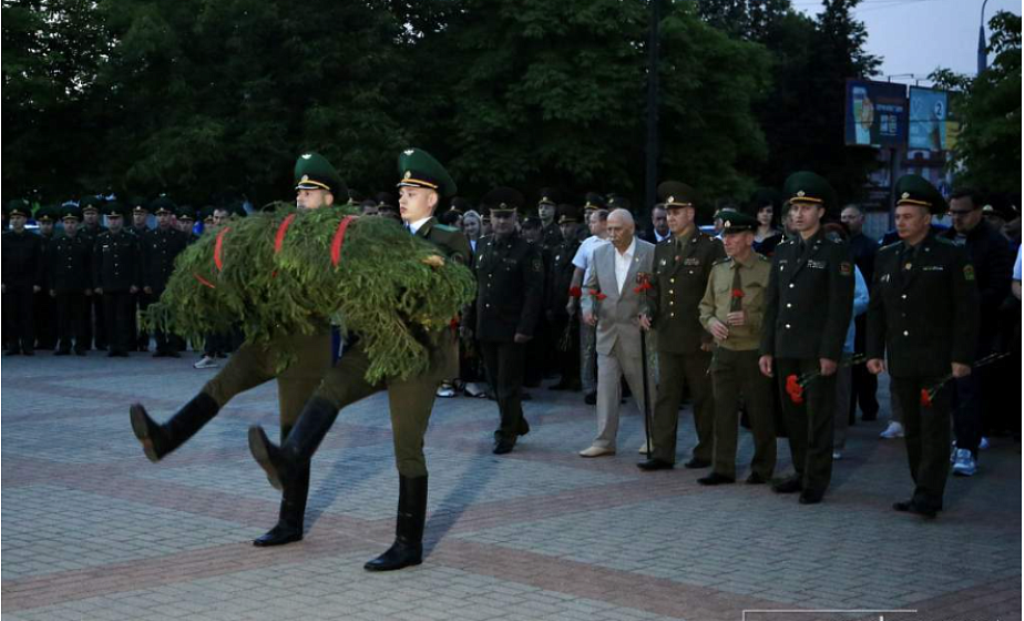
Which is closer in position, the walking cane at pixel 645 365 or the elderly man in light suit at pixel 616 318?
the walking cane at pixel 645 365

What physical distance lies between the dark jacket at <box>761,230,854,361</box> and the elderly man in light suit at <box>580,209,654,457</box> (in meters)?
1.99

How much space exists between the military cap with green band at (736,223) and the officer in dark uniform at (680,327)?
571 millimetres

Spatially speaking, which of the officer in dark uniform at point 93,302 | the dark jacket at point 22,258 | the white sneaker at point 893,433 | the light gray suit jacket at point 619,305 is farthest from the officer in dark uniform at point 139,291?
the white sneaker at point 893,433

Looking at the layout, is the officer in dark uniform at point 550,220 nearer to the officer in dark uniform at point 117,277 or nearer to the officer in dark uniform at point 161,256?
the officer in dark uniform at point 161,256

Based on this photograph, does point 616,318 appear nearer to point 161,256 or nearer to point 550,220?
point 550,220

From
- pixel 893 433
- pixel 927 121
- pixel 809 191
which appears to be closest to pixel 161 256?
pixel 893 433

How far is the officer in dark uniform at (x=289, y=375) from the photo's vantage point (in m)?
7.64

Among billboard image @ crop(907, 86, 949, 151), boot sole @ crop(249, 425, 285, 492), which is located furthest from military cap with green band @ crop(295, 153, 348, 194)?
billboard image @ crop(907, 86, 949, 151)

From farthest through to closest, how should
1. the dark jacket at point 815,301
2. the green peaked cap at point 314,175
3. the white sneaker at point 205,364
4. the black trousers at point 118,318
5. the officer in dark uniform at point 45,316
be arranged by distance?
the officer in dark uniform at point 45,316, the black trousers at point 118,318, the white sneaker at point 205,364, the dark jacket at point 815,301, the green peaked cap at point 314,175

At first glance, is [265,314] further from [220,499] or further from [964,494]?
[964,494]

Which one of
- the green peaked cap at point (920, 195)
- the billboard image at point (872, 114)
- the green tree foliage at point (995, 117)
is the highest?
the billboard image at point (872, 114)

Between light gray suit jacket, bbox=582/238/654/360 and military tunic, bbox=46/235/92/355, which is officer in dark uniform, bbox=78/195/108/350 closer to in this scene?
military tunic, bbox=46/235/92/355

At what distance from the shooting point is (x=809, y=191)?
33.3 ft

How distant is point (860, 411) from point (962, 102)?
1625 centimetres
